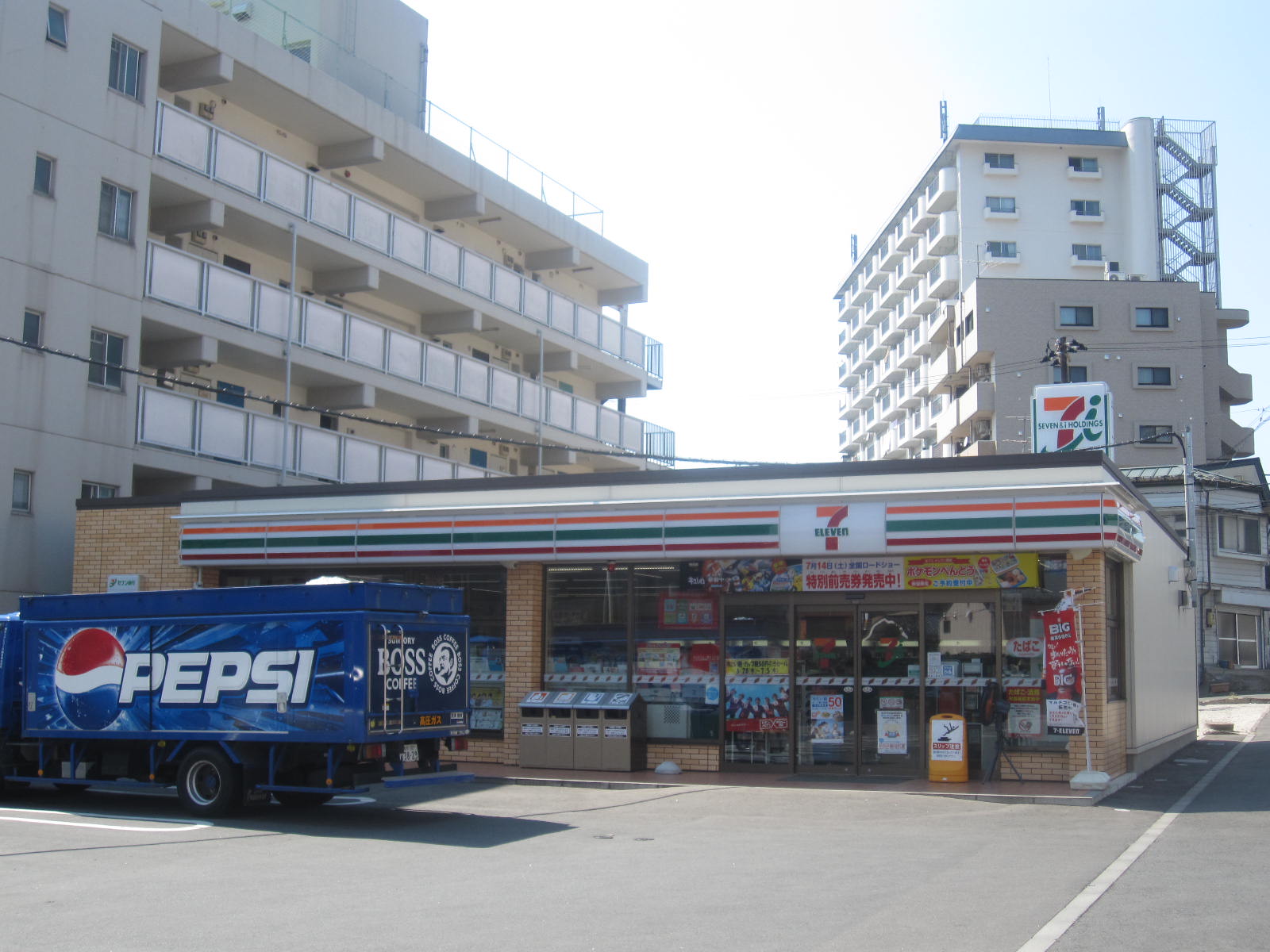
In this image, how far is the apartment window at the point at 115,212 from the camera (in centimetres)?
2494

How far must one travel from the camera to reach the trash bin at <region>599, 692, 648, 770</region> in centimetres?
1905

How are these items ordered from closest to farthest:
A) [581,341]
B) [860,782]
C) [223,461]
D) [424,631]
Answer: [424,631] → [860,782] → [223,461] → [581,341]

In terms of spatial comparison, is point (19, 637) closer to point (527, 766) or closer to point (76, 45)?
point (527, 766)

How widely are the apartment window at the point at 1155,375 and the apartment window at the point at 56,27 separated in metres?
50.6

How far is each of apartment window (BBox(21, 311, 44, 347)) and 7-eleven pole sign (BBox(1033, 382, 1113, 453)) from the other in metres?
22.2

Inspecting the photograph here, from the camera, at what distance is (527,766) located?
64.7ft

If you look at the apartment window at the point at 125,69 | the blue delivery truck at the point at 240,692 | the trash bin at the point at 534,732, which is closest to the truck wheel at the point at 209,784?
the blue delivery truck at the point at 240,692

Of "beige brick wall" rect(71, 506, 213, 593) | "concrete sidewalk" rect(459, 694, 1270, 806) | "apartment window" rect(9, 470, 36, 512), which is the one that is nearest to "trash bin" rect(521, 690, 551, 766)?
"concrete sidewalk" rect(459, 694, 1270, 806)

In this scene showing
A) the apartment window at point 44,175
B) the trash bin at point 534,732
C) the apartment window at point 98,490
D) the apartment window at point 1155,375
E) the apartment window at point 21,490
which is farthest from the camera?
the apartment window at point 1155,375

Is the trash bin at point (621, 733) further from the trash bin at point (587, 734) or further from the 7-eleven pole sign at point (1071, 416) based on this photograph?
the 7-eleven pole sign at point (1071, 416)

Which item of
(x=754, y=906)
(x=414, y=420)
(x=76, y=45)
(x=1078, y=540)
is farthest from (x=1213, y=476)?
(x=754, y=906)

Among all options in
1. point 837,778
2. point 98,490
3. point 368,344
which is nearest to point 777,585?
point 837,778

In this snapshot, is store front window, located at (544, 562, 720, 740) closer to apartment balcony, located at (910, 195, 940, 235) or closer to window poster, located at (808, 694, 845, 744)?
window poster, located at (808, 694, 845, 744)

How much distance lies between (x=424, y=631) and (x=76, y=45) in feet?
51.9
